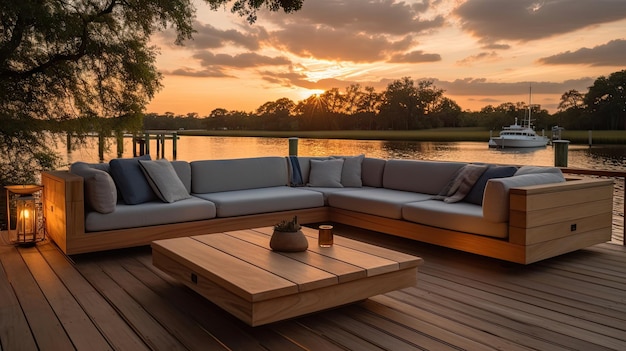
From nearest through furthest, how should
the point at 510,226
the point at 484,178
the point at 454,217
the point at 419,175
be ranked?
the point at 510,226 → the point at 454,217 → the point at 484,178 → the point at 419,175

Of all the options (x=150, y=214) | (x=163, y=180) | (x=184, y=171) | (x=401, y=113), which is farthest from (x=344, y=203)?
(x=401, y=113)

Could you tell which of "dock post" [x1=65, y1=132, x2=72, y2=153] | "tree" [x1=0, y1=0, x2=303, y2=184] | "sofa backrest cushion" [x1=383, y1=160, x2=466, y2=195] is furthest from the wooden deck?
"dock post" [x1=65, y1=132, x2=72, y2=153]

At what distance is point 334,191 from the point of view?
5043mm

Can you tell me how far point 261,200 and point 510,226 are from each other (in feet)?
6.93

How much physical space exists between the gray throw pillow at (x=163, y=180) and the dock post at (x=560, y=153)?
3.59 m

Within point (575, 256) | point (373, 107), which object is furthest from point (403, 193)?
point (373, 107)

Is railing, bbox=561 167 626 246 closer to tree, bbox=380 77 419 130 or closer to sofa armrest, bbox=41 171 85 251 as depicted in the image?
sofa armrest, bbox=41 171 85 251

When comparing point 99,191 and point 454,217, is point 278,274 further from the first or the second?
point 99,191

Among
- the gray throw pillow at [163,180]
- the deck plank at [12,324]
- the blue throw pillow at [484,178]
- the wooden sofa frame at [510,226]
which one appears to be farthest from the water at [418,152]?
the deck plank at [12,324]

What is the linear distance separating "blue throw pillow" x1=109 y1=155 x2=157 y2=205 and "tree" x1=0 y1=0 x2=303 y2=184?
4918 millimetres

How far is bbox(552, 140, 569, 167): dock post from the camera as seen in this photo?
5000 mm

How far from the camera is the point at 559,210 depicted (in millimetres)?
3654

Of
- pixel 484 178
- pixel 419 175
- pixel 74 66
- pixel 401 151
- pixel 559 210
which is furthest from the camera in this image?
pixel 401 151

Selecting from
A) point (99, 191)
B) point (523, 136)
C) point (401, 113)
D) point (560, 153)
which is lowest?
point (99, 191)
